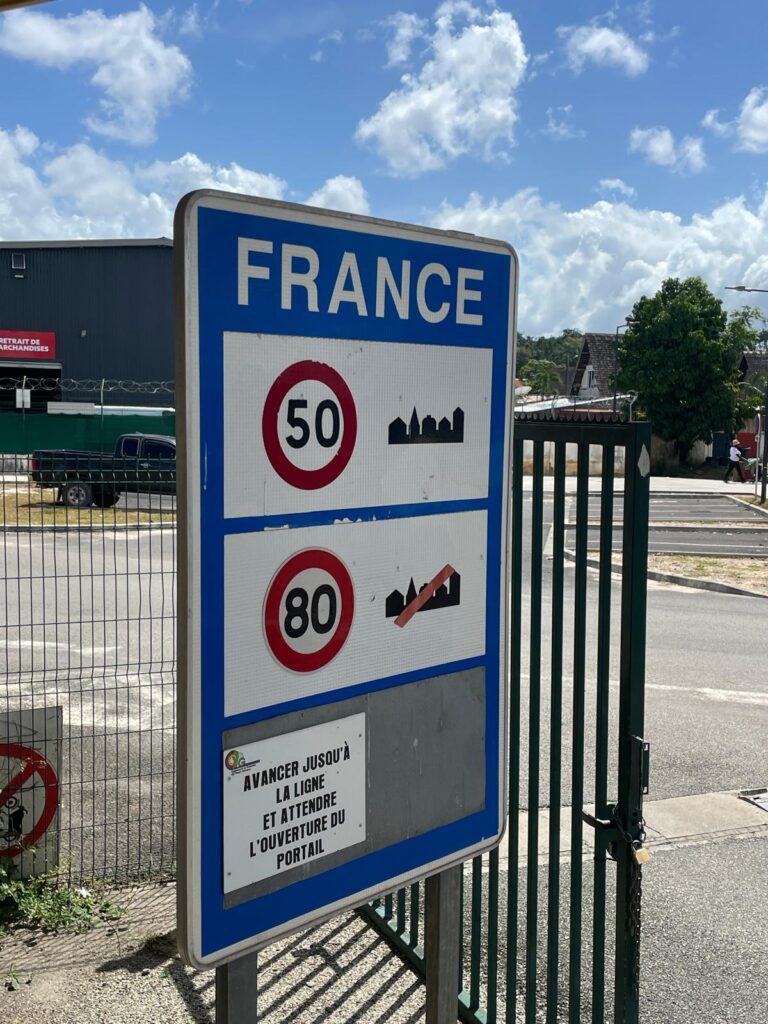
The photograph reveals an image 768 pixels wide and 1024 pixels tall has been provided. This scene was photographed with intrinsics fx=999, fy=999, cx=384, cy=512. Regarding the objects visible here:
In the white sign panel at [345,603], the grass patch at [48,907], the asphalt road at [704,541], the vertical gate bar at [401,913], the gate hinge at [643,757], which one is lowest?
the grass patch at [48,907]

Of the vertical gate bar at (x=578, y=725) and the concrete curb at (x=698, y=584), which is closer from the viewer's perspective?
the vertical gate bar at (x=578, y=725)

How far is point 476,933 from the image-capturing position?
11.7 ft

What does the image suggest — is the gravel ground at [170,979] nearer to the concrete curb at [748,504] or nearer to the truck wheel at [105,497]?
the truck wheel at [105,497]

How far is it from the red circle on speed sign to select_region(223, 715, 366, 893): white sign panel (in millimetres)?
163

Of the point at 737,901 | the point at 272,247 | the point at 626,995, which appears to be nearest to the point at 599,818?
the point at 626,995

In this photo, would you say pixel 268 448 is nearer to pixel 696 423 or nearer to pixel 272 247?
pixel 272 247

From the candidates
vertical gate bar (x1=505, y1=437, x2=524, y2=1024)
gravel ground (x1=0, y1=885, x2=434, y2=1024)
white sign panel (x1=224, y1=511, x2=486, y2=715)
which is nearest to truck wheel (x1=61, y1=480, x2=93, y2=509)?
gravel ground (x1=0, y1=885, x2=434, y2=1024)

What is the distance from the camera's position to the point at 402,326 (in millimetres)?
2211

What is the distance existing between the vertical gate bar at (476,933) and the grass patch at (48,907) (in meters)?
1.63

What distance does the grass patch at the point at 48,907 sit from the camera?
4.32 meters

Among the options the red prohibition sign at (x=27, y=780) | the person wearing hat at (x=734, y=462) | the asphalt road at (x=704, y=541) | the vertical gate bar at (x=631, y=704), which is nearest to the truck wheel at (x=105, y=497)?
the red prohibition sign at (x=27, y=780)

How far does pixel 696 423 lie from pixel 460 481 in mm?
46005

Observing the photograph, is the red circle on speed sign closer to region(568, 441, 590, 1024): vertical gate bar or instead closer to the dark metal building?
region(568, 441, 590, 1024): vertical gate bar

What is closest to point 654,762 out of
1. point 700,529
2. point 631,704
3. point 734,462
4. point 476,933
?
point 476,933
